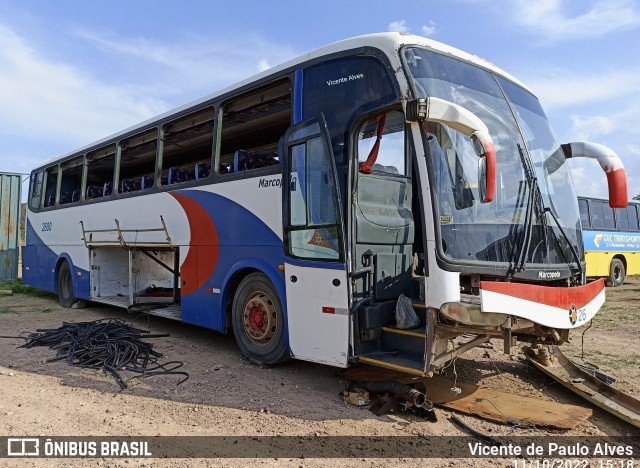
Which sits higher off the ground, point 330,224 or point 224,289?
point 330,224

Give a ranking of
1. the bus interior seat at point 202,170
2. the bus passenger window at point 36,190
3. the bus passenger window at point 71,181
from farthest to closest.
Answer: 1. the bus passenger window at point 36,190
2. the bus passenger window at point 71,181
3. the bus interior seat at point 202,170

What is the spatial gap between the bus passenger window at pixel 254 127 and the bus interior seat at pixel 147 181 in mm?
1858

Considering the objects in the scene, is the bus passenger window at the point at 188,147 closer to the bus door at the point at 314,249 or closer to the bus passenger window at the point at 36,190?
the bus door at the point at 314,249

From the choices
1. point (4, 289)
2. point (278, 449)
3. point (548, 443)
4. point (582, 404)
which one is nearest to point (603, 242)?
point (582, 404)

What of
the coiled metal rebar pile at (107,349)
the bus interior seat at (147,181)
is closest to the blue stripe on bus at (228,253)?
the coiled metal rebar pile at (107,349)

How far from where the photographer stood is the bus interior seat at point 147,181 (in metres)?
8.27

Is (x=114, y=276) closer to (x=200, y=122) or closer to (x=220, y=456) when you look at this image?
(x=200, y=122)

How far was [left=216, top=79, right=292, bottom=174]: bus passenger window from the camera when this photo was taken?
6.15 meters

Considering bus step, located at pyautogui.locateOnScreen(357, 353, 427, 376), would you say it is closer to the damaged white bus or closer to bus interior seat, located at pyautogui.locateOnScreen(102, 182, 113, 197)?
the damaged white bus

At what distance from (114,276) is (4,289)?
6203 millimetres

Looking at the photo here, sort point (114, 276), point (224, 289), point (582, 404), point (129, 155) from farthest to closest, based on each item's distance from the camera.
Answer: point (114, 276) < point (129, 155) < point (224, 289) < point (582, 404)

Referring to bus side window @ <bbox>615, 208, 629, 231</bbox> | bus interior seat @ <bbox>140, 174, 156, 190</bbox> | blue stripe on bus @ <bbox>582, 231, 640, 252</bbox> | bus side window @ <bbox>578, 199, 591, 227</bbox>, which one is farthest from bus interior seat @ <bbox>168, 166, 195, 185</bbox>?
bus side window @ <bbox>615, 208, 629, 231</bbox>

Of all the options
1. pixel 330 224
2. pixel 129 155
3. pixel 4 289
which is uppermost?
pixel 129 155

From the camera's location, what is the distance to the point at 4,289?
1428 cm
